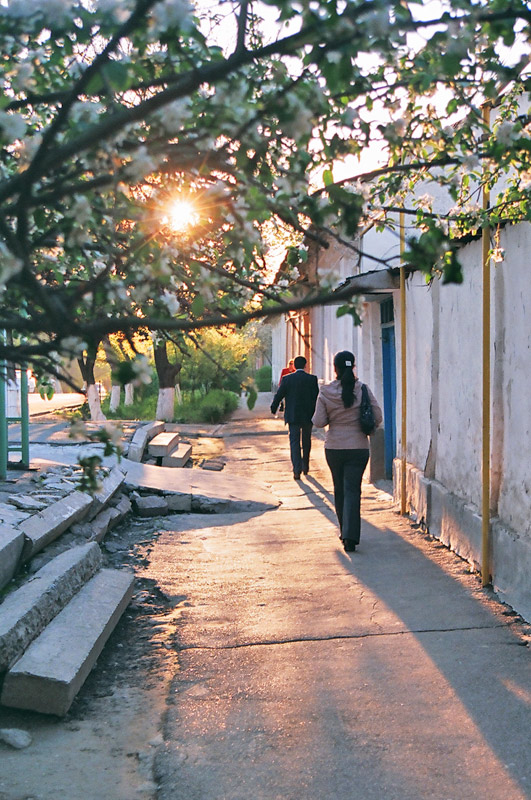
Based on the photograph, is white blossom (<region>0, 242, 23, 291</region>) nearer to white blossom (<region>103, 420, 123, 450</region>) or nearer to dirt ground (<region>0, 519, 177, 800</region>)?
white blossom (<region>103, 420, 123, 450</region>)

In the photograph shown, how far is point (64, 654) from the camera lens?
4.51 meters

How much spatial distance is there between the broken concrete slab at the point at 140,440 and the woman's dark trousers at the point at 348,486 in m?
6.16

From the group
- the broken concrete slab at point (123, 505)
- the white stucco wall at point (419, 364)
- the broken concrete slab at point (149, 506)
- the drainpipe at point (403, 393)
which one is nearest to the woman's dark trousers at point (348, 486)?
the white stucco wall at point (419, 364)

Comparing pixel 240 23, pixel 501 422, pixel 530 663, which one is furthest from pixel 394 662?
pixel 240 23

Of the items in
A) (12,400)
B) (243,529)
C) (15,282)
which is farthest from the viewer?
(12,400)

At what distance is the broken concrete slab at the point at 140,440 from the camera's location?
13852 mm

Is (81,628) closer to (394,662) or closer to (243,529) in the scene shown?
(394,662)

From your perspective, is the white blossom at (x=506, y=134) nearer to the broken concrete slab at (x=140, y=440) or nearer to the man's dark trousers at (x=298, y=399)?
the man's dark trousers at (x=298, y=399)

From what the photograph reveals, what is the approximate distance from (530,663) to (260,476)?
938 centimetres

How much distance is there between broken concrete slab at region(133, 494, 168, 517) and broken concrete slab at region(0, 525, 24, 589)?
4.16 meters

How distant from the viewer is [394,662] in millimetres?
4977

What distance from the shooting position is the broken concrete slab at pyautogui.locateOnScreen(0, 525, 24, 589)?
18.2 ft

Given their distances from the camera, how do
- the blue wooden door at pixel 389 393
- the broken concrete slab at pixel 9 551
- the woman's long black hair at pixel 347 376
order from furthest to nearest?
the blue wooden door at pixel 389 393 < the woman's long black hair at pixel 347 376 < the broken concrete slab at pixel 9 551

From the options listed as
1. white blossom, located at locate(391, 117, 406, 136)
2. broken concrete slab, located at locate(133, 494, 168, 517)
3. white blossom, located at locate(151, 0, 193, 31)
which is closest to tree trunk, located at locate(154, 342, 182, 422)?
broken concrete slab, located at locate(133, 494, 168, 517)
